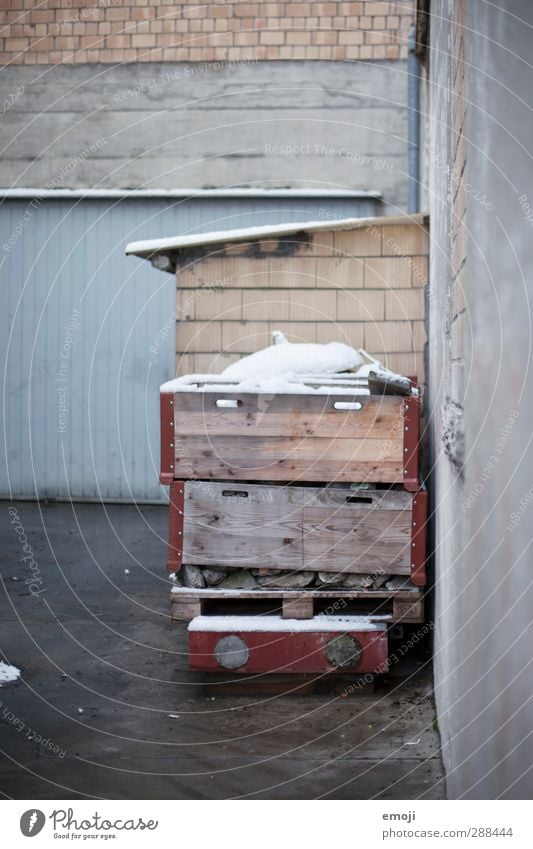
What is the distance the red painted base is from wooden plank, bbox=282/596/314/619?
4.7 inches

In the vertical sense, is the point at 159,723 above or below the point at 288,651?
below

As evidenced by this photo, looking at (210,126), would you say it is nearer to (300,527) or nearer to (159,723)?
(300,527)

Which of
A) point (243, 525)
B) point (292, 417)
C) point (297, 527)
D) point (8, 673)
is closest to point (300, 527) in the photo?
point (297, 527)

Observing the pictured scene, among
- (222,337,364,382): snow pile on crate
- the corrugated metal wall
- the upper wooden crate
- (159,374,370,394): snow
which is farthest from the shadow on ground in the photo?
the corrugated metal wall

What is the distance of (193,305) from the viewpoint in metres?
7.42

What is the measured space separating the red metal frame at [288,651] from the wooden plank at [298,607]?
12 centimetres

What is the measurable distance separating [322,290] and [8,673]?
3.55 m

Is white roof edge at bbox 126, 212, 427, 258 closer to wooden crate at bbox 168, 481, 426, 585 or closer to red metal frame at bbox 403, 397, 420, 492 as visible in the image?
red metal frame at bbox 403, 397, 420, 492

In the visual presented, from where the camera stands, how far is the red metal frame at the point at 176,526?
518 cm

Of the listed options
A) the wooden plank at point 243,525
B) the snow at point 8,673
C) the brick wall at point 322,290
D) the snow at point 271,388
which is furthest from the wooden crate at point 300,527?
the brick wall at point 322,290

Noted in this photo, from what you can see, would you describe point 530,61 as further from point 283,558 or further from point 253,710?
point 253,710

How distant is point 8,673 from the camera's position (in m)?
5.67

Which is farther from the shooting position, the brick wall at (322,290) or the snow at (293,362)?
the brick wall at (322,290)

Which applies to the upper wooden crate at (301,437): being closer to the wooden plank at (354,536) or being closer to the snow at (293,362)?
the wooden plank at (354,536)
